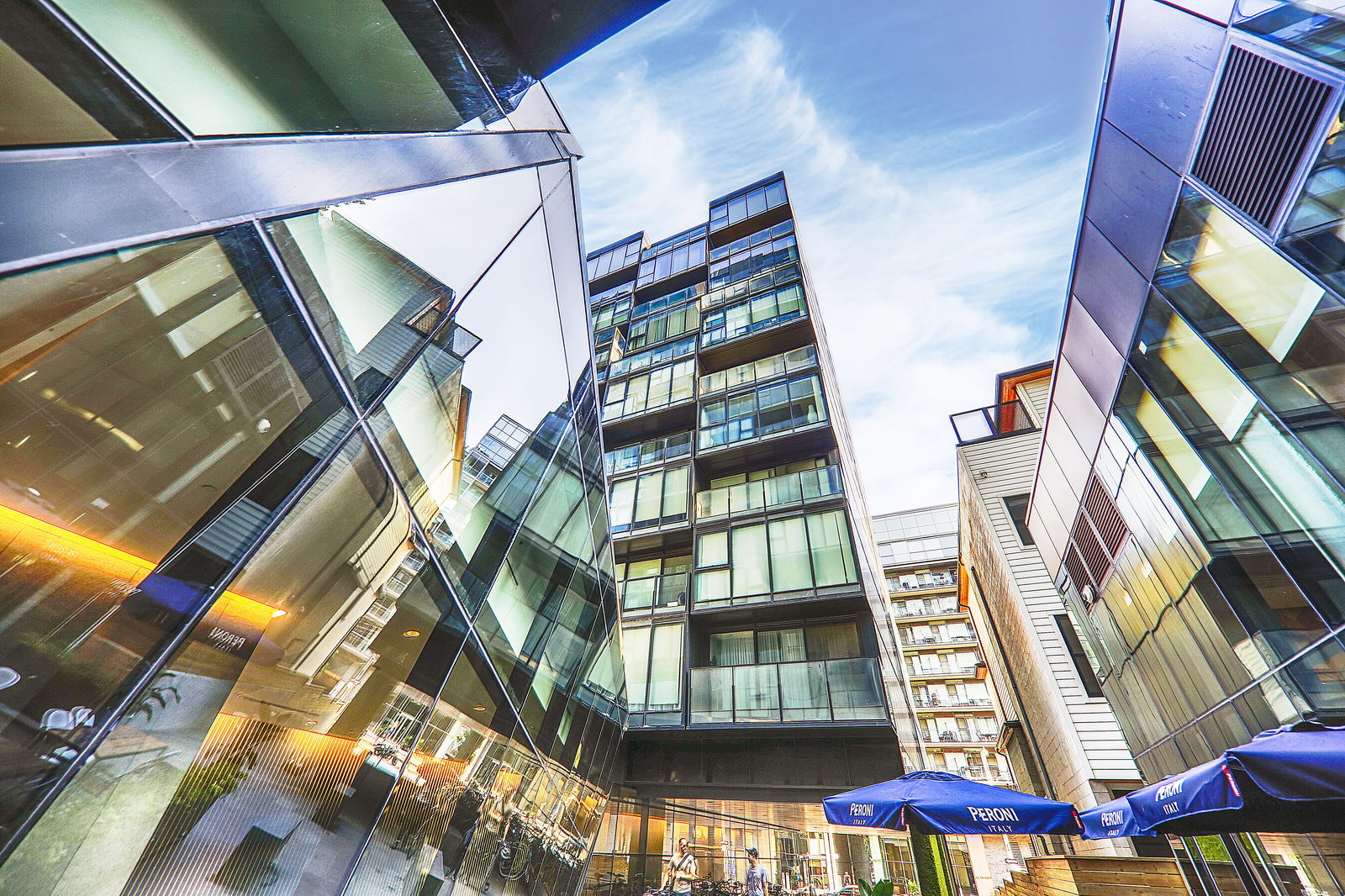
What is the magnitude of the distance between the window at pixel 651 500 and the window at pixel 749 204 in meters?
18.9

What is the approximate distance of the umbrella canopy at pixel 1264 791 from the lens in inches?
152

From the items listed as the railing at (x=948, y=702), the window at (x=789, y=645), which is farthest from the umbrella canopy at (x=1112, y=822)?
the railing at (x=948, y=702)

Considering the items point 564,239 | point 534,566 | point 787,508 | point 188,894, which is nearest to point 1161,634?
point 787,508

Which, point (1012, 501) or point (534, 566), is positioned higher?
point (1012, 501)

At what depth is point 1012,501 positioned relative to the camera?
19.1m

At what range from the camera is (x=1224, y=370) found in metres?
6.53

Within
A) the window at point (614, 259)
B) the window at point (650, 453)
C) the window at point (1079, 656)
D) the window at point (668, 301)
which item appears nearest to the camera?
the window at point (1079, 656)

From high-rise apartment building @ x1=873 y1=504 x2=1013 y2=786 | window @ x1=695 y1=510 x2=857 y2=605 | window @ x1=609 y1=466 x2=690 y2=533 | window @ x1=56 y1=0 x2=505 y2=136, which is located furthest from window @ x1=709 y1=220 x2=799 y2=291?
high-rise apartment building @ x1=873 y1=504 x2=1013 y2=786

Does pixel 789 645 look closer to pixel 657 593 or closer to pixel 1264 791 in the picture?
pixel 657 593

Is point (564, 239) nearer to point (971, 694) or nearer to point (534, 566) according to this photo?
point (534, 566)

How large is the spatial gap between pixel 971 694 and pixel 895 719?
160 ft

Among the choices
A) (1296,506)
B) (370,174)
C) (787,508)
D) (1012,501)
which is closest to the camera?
(370,174)

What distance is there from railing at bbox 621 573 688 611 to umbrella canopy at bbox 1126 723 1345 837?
449 inches

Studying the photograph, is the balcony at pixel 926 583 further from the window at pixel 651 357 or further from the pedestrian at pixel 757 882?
the pedestrian at pixel 757 882
